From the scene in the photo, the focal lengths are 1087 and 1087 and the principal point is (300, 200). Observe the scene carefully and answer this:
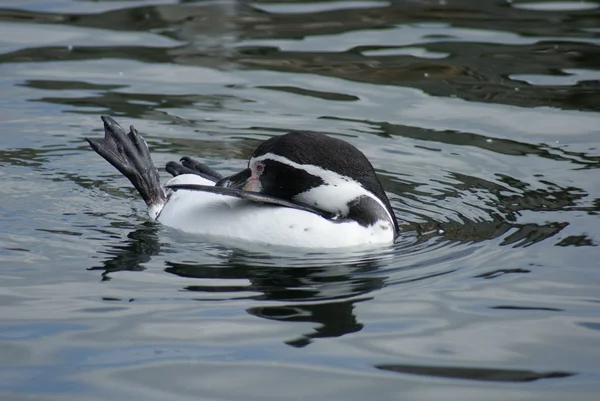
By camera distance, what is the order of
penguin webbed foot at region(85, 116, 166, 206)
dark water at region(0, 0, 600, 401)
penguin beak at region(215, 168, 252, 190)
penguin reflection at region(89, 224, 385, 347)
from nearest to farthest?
dark water at region(0, 0, 600, 401), penguin reflection at region(89, 224, 385, 347), penguin beak at region(215, 168, 252, 190), penguin webbed foot at region(85, 116, 166, 206)

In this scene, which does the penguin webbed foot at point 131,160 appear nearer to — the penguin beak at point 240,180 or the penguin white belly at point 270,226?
the penguin white belly at point 270,226

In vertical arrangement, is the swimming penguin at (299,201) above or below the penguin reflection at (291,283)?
above

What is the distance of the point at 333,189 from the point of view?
636cm

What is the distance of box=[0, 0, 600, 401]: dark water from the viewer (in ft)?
15.4

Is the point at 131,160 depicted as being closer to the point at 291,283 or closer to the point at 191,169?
the point at 191,169

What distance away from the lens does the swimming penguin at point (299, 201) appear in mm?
6234

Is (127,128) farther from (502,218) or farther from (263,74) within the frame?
(502,218)

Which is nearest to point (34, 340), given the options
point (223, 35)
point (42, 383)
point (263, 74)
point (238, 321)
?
point (42, 383)

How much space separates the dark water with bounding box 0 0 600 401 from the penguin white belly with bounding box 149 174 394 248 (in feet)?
0.37

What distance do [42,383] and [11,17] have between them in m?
9.43

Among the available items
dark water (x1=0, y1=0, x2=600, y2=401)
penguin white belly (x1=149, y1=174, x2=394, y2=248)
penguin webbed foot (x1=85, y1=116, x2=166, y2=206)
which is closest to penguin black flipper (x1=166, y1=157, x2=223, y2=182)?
penguin webbed foot (x1=85, y1=116, x2=166, y2=206)

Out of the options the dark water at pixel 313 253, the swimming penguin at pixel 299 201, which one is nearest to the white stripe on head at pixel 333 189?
the swimming penguin at pixel 299 201

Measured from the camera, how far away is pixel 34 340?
16.0ft

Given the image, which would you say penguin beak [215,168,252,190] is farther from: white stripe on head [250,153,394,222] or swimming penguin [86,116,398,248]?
white stripe on head [250,153,394,222]
